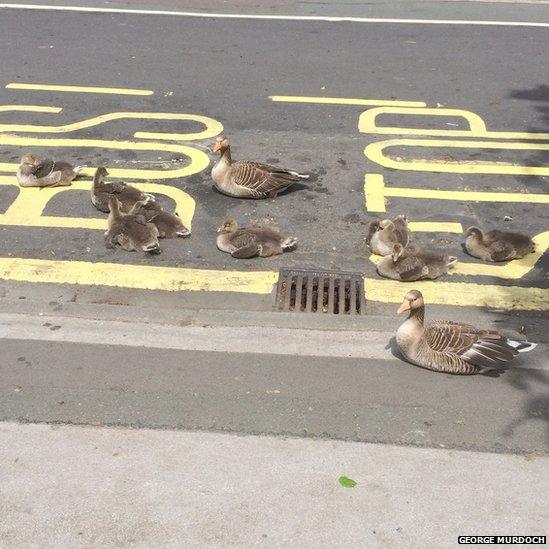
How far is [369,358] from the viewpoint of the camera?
5.74 meters

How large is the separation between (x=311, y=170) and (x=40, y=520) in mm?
5745

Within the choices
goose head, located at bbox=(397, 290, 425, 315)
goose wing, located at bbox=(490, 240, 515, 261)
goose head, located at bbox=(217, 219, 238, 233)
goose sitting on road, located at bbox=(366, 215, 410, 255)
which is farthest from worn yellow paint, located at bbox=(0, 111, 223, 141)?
goose head, located at bbox=(397, 290, 425, 315)

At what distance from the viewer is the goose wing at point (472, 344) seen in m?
5.45

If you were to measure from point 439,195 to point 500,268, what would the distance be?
5.21 ft

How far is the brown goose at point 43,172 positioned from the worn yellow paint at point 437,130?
3903 millimetres

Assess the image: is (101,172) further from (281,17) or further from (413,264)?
(281,17)

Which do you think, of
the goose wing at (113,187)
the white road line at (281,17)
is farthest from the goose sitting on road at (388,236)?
the white road line at (281,17)

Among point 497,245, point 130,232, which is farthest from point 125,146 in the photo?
point 497,245

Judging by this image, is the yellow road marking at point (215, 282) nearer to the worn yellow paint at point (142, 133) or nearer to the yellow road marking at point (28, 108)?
the worn yellow paint at point (142, 133)

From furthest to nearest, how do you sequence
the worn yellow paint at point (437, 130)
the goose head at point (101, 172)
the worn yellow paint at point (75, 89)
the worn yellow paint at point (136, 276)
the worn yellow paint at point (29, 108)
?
the worn yellow paint at point (75, 89)
the worn yellow paint at point (29, 108)
the worn yellow paint at point (437, 130)
the goose head at point (101, 172)
the worn yellow paint at point (136, 276)

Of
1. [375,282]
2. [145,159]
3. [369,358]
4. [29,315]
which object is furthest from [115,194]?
[369,358]

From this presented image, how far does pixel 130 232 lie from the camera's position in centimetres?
730

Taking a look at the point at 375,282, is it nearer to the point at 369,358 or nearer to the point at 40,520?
the point at 369,358

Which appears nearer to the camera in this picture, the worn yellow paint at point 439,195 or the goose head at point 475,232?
the goose head at point 475,232
